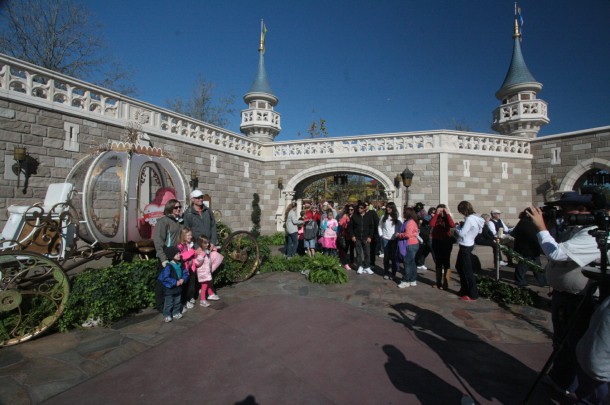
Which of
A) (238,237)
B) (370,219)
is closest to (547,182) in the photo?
(370,219)

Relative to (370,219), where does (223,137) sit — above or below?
above

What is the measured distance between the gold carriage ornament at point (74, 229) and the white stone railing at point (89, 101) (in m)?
4.02

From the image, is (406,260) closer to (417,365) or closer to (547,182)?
(417,365)

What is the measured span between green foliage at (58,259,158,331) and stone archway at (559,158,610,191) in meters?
16.5

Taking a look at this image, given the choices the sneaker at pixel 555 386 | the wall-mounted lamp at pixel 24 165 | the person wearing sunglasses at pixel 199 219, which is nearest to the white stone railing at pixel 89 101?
the wall-mounted lamp at pixel 24 165

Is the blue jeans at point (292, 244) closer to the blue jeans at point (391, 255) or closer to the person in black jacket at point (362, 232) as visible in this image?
the person in black jacket at point (362, 232)

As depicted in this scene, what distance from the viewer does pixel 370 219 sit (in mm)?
7289

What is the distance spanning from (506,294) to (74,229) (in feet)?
23.0

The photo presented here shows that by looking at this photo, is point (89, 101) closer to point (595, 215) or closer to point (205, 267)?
point (205, 267)

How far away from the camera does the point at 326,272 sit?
6.45 m

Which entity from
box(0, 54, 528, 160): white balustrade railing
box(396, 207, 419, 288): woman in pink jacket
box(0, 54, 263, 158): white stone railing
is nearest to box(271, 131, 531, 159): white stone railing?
box(0, 54, 528, 160): white balustrade railing

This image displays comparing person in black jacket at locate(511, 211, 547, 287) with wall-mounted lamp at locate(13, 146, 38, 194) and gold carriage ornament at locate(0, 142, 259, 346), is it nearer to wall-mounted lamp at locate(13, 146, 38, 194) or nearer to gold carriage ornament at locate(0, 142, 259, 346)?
gold carriage ornament at locate(0, 142, 259, 346)

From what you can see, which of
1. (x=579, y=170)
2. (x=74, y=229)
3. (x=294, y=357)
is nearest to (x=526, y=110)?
(x=579, y=170)

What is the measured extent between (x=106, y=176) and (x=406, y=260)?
19.0 ft
